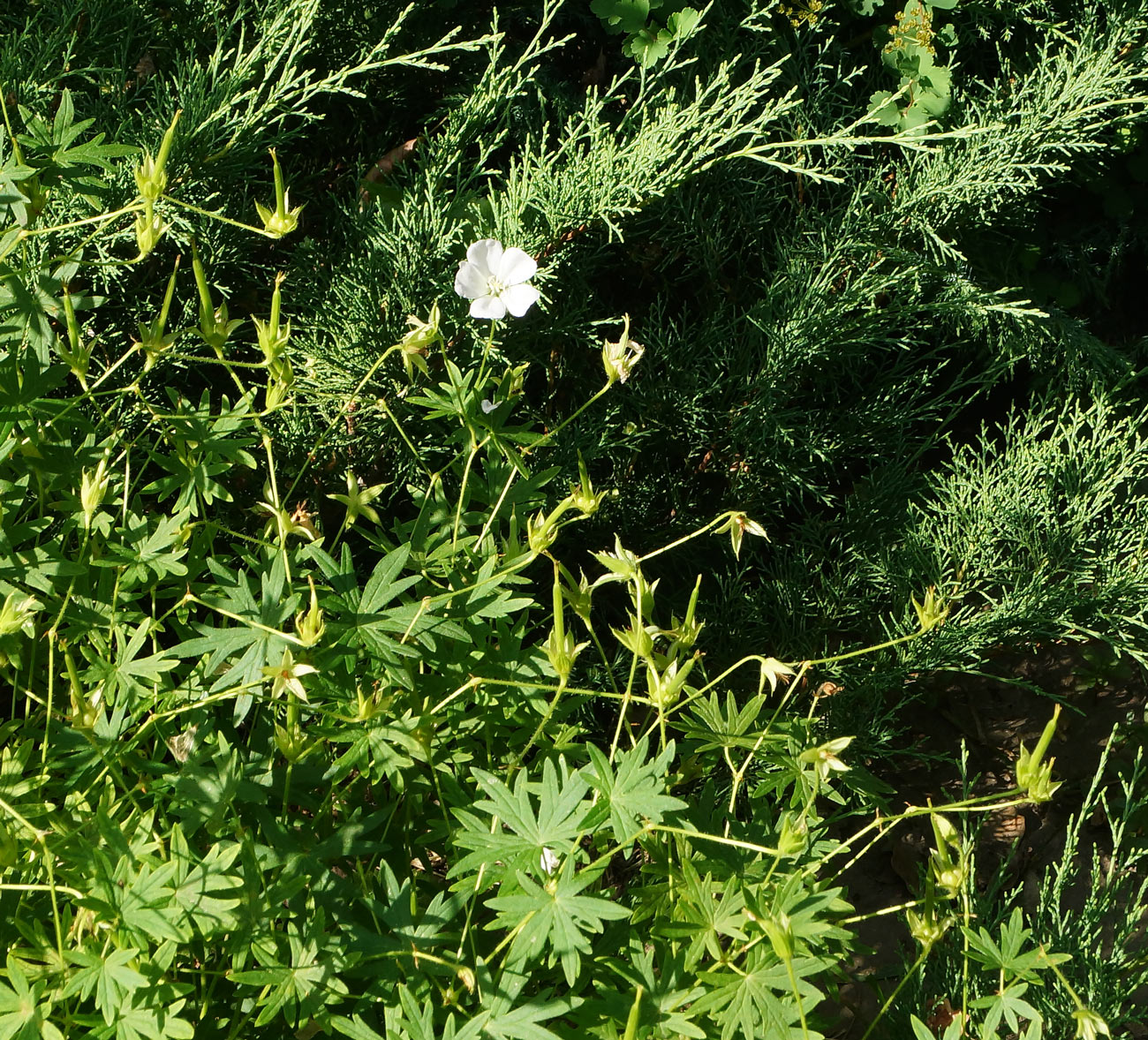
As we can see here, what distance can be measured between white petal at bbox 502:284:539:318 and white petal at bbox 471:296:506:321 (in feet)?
0.04

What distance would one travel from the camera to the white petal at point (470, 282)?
184cm

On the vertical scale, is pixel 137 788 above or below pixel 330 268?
below

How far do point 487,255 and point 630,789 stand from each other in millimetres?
969

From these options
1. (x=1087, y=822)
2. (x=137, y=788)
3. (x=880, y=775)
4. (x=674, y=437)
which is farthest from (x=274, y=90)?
(x=1087, y=822)

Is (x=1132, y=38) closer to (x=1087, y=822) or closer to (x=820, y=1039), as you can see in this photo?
(x=1087, y=822)

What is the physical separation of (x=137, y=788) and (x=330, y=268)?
1322 mm

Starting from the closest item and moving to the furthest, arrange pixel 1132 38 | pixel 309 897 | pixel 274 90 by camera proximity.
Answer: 1. pixel 309 897
2. pixel 274 90
3. pixel 1132 38

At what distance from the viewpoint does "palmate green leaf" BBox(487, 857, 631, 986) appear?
133 centimetres

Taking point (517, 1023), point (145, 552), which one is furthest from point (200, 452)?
point (517, 1023)

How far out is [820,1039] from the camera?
4.44ft

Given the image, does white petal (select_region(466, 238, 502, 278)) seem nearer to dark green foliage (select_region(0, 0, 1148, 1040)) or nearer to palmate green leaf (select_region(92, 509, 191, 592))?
dark green foliage (select_region(0, 0, 1148, 1040))

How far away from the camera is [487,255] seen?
1867mm

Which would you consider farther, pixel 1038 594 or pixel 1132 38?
pixel 1132 38

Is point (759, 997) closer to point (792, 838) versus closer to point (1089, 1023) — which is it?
point (792, 838)
